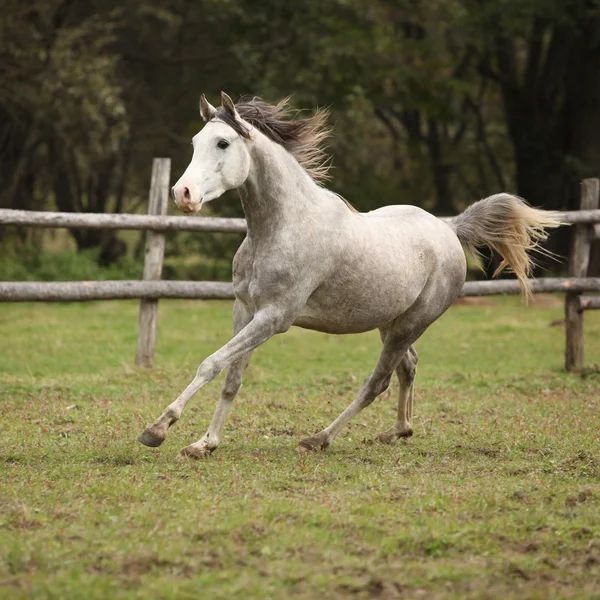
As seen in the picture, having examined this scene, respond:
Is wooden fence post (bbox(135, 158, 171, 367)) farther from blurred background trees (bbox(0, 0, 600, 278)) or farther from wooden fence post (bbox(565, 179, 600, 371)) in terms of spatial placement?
blurred background trees (bbox(0, 0, 600, 278))

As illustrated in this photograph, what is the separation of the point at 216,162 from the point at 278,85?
42.4ft

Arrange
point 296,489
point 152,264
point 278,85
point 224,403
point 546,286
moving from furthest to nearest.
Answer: point 278,85 < point 546,286 < point 152,264 < point 224,403 < point 296,489

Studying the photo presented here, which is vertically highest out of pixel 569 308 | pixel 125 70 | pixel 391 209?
pixel 125 70

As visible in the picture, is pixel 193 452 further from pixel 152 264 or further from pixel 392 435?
pixel 152 264

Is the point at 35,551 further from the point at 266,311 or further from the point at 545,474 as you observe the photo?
the point at 545,474

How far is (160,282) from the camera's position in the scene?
8.89 meters

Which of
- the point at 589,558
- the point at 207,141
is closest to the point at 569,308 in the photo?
the point at 207,141

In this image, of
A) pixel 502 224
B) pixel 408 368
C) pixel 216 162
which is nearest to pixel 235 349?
pixel 216 162

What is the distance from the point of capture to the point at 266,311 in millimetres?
5414

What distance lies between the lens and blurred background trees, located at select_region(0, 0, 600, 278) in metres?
17.1

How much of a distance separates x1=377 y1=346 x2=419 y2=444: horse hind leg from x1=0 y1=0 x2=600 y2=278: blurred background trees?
35.2 ft

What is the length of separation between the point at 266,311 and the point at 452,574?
85.7 inches

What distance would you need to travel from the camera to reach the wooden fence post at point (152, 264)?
8992mm

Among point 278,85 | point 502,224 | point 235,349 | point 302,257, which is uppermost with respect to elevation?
point 278,85
